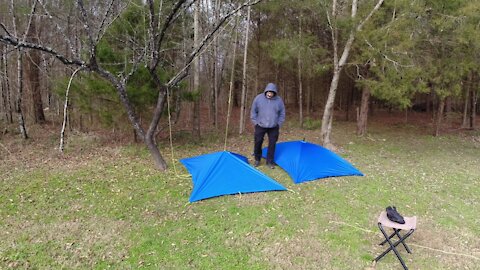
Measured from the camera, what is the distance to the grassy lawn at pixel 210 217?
3.36 meters

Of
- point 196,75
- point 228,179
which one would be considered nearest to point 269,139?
point 228,179

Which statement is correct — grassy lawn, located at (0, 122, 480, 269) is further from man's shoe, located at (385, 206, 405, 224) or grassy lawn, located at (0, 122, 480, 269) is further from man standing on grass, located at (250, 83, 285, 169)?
man standing on grass, located at (250, 83, 285, 169)

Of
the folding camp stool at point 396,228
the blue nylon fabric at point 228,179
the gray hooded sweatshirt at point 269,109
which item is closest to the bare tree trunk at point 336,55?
the gray hooded sweatshirt at point 269,109

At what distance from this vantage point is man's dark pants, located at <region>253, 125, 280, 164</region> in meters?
6.17

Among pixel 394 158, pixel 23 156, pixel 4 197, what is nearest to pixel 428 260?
pixel 394 158

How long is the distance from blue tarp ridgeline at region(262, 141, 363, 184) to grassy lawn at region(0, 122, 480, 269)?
18cm

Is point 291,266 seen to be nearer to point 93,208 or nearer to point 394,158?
point 93,208

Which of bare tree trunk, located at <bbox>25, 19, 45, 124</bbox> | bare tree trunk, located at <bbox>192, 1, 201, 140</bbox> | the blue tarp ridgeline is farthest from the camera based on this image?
bare tree trunk, located at <bbox>25, 19, 45, 124</bbox>

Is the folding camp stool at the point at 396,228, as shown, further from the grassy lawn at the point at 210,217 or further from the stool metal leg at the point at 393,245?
the grassy lawn at the point at 210,217

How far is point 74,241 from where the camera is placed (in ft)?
11.7

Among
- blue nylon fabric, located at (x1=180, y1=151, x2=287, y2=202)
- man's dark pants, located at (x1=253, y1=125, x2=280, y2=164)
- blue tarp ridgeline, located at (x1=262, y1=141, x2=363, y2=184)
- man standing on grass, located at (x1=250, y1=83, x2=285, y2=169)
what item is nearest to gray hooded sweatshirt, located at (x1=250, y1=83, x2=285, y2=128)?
man standing on grass, located at (x1=250, y1=83, x2=285, y2=169)

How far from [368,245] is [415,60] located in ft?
18.6

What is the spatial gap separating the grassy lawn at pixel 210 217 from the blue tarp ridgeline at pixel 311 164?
7.0 inches

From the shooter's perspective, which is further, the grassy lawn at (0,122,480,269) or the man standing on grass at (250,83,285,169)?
the man standing on grass at (250,83,285,169)
